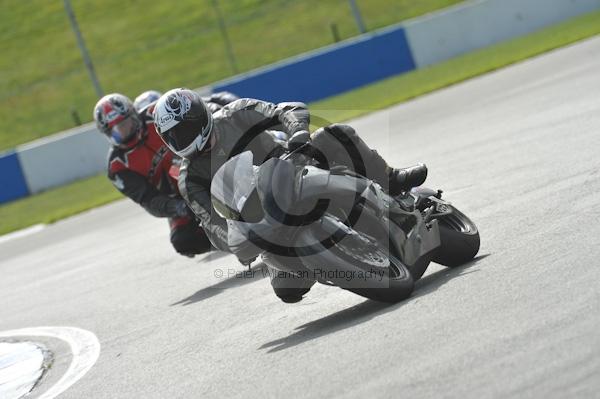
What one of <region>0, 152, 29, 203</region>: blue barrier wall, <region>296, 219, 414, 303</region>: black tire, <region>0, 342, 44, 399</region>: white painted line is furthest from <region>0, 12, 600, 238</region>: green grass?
<region>296, 219, 414, 303</region>: black tire

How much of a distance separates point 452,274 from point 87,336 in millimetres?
3468

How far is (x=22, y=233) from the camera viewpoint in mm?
19438

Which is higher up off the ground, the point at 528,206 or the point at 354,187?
the point at 354,187

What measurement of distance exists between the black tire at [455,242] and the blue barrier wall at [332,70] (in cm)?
1800

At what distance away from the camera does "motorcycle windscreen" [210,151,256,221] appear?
6.59 m

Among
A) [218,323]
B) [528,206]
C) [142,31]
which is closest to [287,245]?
[218,323]

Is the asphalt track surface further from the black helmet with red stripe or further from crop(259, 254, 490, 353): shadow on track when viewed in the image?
the black helmet with red stripe

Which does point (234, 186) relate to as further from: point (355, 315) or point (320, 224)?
point (355, 315)

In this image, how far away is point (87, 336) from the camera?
9.45m

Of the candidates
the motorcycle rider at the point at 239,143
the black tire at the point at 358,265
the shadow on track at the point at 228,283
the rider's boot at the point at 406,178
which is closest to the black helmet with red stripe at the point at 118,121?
the shadow on track at the point at 228,283

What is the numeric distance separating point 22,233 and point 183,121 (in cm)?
1227

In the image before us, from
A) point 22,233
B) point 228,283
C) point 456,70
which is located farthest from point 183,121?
point 456,70

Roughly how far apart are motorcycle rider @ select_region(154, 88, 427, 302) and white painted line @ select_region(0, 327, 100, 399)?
1.29 metres

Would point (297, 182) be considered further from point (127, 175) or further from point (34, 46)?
point (34, 46)
